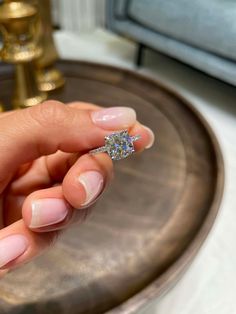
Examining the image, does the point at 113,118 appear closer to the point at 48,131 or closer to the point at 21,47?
the point at 48,131

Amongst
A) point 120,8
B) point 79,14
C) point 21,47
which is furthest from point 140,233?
point 79,14

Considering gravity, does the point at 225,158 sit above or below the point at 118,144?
below

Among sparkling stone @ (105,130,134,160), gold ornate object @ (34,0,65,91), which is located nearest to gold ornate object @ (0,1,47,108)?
gold ornate object @ (34,0,65,91)

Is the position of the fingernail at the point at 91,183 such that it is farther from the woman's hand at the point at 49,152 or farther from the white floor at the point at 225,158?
the white floor at the point at 225,158

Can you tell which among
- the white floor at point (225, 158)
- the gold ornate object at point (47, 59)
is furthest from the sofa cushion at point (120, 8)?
the gold ornate object at point (47, 59)

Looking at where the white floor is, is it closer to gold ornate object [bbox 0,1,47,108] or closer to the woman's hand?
the woman's hand

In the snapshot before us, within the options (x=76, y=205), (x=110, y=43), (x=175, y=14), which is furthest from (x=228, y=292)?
(x=110, y=43)
